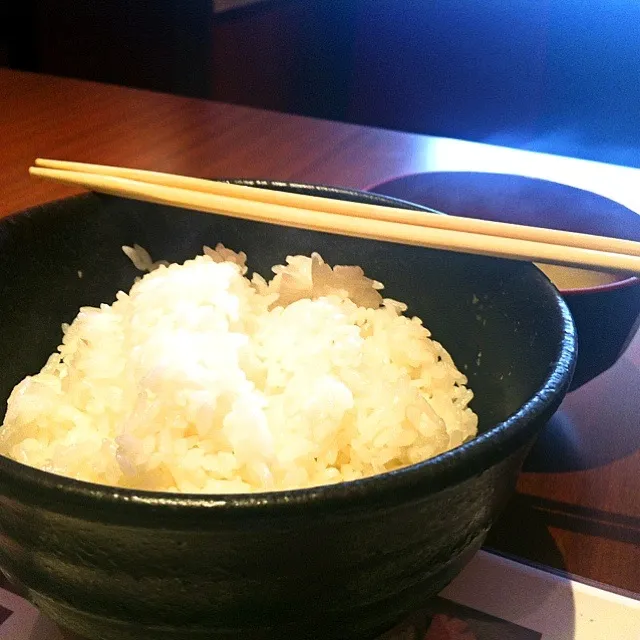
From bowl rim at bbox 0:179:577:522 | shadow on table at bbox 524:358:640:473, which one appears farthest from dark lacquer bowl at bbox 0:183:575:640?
shadow on table at bbox 524:358:640:473

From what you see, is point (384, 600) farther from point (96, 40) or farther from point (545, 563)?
point (96, 40)

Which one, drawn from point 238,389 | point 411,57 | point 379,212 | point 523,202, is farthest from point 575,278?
point 411,57

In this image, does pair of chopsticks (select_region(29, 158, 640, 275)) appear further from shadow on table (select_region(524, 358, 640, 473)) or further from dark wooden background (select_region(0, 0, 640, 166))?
dark wooden background (select_region(0, 0, 640, 166))

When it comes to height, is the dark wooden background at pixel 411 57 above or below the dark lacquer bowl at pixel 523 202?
below

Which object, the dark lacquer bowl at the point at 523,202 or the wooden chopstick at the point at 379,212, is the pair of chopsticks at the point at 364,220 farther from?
the dark lacquer bowl at the point at 523,202

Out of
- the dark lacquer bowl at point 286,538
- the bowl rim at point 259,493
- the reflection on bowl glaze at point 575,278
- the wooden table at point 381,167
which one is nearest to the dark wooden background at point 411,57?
the wooden table at point 381,167

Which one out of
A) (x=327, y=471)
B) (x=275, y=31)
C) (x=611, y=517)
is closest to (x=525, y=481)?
(x=611, y=517)

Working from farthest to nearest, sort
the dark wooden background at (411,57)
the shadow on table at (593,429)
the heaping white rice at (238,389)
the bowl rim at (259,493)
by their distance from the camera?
the dark wooden background at (411,57) → the shadow on table at (593,429) → the heaping white rice at (238,389) → the bowl rim at (259,493)
